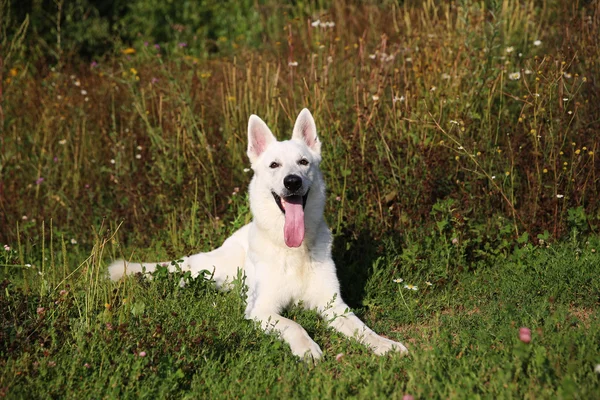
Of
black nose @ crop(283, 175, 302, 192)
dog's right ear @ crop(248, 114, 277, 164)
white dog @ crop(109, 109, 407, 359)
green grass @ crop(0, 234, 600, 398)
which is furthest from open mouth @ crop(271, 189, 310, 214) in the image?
green grass @ crop(0, 234, 600, 398)

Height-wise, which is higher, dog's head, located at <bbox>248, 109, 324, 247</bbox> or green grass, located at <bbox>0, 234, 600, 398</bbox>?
dog's head, located at <bbox>248, 109, 324, 247</bbox>

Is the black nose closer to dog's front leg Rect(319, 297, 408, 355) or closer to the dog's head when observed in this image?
the dog's head

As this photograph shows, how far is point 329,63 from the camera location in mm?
6719

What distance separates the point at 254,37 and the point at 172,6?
283cm

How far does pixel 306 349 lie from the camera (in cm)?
409

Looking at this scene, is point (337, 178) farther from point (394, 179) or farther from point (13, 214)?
point (13, 214)

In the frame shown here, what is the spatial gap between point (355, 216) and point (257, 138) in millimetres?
1403

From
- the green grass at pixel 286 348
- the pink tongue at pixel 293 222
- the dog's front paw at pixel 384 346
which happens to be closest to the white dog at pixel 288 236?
the pink tongue at pixel 293 222

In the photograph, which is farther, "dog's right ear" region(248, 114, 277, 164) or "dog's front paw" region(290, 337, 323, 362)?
"dog's right ear" region(248, 114, 277, 164)

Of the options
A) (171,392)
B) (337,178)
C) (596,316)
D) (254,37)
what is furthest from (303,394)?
(254,37)

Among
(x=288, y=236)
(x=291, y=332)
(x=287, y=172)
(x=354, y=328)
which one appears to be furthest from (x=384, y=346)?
(x=287, y=172)

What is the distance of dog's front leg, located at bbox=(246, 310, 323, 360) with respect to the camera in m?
4.09

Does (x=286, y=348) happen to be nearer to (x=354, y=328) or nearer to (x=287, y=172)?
(x=354, y=328)

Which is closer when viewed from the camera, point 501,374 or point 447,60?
point 501,374
